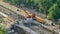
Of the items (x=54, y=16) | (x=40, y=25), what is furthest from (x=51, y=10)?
(x=40, y=25)

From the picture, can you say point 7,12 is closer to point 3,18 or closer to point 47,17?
point 3,18

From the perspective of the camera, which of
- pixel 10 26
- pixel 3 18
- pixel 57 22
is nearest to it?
pixel 10 26

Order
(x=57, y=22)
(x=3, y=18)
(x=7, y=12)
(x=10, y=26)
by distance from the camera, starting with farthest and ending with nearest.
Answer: (x=7, y=12) < (x=3, y=18) < (x=57, y=22) < (x=10, y=26)

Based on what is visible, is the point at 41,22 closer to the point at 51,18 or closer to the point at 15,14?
the point at 51,18

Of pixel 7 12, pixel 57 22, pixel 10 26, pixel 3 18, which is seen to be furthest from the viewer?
pixel 7 12

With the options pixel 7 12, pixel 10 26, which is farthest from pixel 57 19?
pixel 7 12

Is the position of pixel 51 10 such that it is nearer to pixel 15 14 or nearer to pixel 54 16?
pixel 54 16

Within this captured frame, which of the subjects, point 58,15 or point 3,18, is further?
point 3,18

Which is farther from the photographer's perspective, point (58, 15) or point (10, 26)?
point (58, 15)
